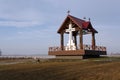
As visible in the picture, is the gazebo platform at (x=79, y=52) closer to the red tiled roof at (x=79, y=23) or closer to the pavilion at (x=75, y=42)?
the pavilion at (x=75, y=42)

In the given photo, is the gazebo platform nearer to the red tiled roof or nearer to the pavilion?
the pavilion

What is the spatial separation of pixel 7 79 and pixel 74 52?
2030cm

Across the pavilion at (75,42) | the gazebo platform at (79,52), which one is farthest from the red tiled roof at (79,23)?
the gazebo platform at (79,52)

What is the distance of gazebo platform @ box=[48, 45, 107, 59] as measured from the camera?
3559cm

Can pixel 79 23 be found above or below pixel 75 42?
above

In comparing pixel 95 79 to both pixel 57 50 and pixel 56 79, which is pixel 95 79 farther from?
pixel 57 50

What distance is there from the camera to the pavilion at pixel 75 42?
36.8 meters

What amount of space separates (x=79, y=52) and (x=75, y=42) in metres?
8.08

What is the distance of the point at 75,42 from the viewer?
4344 cm

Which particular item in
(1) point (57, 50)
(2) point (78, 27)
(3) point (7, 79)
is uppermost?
(2) point (78, 27)

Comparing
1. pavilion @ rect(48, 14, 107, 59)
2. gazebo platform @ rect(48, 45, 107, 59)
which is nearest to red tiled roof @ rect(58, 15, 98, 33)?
pavilion @ rect(48, 14, 107, 59)

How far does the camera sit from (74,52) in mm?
36156

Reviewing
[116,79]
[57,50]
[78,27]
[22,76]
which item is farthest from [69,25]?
[116,79]

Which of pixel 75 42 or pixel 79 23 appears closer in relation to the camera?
pixel 79 23
